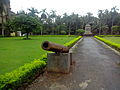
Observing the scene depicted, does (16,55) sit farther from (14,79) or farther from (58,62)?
(14,79)

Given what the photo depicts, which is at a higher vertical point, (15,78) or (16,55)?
(15,78)

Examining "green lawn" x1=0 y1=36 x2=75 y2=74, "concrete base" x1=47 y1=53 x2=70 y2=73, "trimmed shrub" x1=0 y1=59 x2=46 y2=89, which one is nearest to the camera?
"trimmed shrub" x1=0 y1=59 x2=46 y2=89

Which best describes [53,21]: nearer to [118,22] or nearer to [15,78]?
[118,22]

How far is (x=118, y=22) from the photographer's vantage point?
46.6m

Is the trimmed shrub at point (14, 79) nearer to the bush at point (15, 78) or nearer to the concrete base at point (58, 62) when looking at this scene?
the bush at point (15, 78)

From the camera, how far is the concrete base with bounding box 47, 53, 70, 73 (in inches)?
154

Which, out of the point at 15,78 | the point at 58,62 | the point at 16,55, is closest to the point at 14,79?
the point at 15,78

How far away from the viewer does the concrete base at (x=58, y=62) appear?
154 inches

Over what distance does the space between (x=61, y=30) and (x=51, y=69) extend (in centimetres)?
4322

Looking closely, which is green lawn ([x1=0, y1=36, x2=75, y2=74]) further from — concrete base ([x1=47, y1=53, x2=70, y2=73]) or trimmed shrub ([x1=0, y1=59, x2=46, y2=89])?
concrete base ([x1=47, y1=53, x2=70, y2=73])

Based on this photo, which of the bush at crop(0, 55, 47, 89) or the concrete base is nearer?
the bush at crop(0, 55, 47, 89)

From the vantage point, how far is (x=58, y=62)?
3973 millimetres

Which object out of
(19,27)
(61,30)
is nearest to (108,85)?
(19,27)


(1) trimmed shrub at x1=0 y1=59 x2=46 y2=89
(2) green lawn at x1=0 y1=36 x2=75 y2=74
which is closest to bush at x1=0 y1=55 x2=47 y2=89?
(1) trimmed shrub at x1=0 y1=59 x2=46 y2=89
